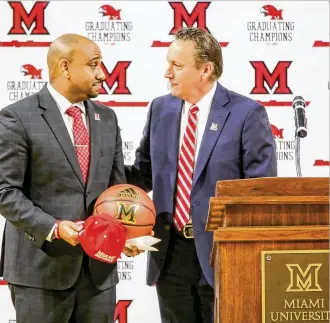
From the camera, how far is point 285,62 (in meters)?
4.74

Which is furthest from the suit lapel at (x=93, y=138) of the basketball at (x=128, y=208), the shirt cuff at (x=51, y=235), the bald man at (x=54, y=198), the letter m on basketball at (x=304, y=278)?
the letter m on basketball at (x=304, y=278)

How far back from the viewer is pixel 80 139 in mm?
3273

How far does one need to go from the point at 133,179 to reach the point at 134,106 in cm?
107

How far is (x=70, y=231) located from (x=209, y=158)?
0.78 metres

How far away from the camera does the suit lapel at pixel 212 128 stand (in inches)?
134

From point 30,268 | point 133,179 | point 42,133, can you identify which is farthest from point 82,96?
point 30,268

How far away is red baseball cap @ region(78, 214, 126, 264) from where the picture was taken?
9.64 feet

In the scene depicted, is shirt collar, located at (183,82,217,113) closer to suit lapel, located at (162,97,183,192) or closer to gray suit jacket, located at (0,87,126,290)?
suit lapel, located at (162,97,183,192)

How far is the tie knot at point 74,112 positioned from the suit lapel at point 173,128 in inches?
18.9

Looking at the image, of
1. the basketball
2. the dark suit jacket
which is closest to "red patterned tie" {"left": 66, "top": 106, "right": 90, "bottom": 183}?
the basketball

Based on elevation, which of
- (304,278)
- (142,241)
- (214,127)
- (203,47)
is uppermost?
(203,47)

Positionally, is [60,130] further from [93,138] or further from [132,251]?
[132,251]

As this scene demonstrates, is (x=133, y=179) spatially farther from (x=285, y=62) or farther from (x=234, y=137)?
(x=285, y=62)

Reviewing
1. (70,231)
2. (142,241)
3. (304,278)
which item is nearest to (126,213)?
(142,241)
